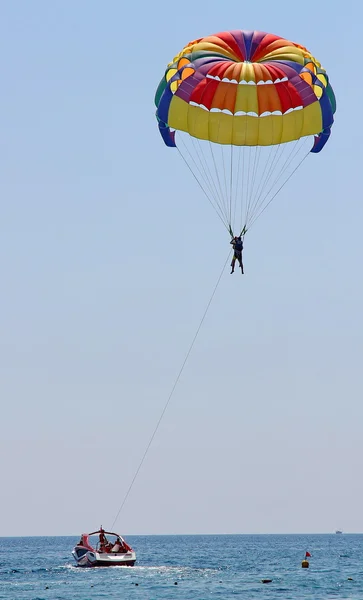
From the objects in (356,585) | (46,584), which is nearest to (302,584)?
(356,585)

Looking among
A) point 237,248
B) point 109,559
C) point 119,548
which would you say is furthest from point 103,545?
point 237,248

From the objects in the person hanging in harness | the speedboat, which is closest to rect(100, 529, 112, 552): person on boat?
the speedboat

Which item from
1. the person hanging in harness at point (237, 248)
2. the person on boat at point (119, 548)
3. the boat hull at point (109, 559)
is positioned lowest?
the boat hull at point (109, 559)

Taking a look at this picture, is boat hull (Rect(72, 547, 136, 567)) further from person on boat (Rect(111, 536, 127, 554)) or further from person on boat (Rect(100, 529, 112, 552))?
person on boat (Rect(100, 529, 112, 552))

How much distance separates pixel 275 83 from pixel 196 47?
305cm

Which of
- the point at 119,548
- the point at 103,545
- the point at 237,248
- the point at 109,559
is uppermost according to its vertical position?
the point at 237,248

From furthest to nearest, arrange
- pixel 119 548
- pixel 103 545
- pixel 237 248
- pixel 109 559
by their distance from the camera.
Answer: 1. pixel 103 545
2. pixel 119 548
3. pixel 109 559
4. pixel 237 248

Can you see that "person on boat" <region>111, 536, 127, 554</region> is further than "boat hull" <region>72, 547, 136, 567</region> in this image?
Yes

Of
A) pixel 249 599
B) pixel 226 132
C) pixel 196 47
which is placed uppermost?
pixel 196 47

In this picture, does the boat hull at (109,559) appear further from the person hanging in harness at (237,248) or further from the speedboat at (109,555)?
the person hanging in harness at (237,248)

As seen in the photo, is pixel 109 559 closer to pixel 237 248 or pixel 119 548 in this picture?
pixel 119 548

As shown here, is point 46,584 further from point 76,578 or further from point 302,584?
point 302,584

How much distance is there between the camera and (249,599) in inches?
1569

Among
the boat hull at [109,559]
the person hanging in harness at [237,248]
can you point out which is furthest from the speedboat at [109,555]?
the person hanging in harness at [237,248]
